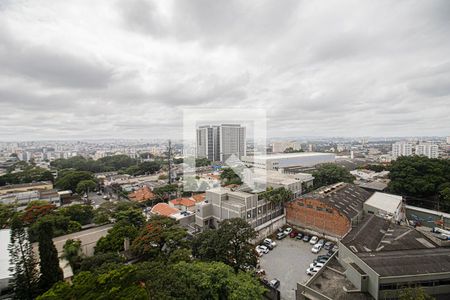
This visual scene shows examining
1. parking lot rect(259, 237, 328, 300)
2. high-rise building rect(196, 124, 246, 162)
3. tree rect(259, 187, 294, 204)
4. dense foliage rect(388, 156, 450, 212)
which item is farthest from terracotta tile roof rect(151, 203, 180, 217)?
high-rise building rect(196, 124, 246, 162)

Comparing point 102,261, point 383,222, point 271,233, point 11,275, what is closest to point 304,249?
point 271,233

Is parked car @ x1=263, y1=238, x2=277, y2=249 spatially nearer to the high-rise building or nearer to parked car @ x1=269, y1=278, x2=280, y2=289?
parked car @ x1=269, y1=278, x2=280, y2=289

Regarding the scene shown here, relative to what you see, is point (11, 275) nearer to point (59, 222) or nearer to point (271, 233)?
point (59, 222)

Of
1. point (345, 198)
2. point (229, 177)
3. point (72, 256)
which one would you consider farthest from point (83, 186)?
point (345, 198)

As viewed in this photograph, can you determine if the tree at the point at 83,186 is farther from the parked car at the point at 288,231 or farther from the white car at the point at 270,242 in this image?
the parked car at the point at 288,231

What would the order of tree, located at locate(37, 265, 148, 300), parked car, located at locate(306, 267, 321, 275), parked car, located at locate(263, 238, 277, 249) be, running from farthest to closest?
1. parked car, located at locate(263, 238, 277, 249)
2. parked car, located at locate(306, 267, 321, 275)
3. tree, located at locate(37, 265, 148, 300)

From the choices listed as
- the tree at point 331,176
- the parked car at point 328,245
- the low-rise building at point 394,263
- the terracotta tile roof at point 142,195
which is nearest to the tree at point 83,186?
the terracotta tile roof at point 142,195
